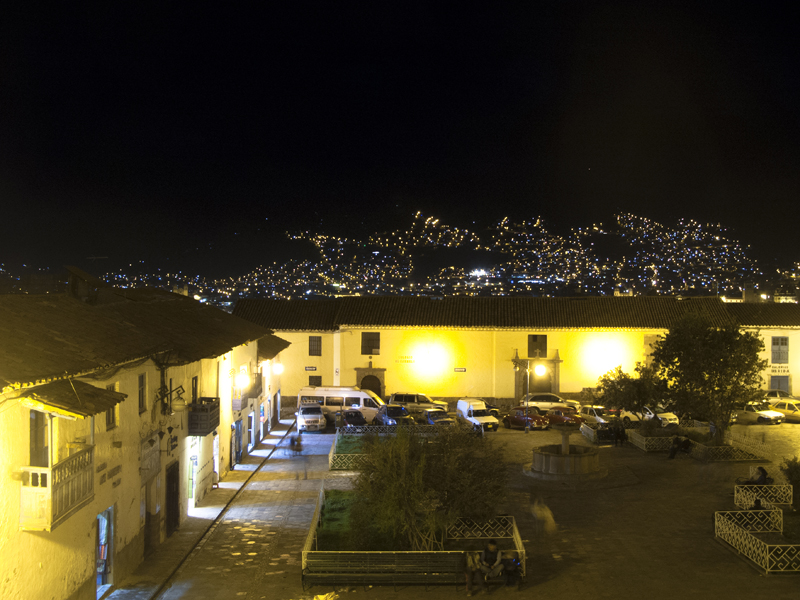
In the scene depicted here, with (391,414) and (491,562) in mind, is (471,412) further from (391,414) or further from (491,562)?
(491,562)

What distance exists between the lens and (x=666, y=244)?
137m

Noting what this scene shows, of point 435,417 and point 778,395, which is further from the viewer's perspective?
point 778,395

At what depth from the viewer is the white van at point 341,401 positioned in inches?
1352

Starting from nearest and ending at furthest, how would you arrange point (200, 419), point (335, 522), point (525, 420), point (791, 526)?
point (791, 526) < point (335, 522) < point (200, 419) < point (525, 420)

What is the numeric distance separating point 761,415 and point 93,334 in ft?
101

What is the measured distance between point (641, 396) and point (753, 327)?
13711 millimetres

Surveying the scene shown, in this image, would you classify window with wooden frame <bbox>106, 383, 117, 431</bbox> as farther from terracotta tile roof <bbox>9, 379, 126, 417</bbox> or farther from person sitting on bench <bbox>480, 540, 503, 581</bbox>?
person sitting on bench <bbox>480, 540, 503, 581</bbox>

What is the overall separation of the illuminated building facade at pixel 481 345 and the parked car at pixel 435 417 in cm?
529

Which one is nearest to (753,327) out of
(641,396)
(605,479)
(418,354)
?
(641,396)

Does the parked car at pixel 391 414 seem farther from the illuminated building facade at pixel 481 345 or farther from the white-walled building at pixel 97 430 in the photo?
the white-walled building at pixel 97 430

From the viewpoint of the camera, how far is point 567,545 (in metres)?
16.6

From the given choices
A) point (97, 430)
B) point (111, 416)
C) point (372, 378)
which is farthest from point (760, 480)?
point (372, 378)

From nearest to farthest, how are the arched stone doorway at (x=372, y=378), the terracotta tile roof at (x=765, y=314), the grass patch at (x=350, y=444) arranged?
the grass patch at (x=350, y=444) < the arched stone doorway at (x=372, y=378) < the terracotta tile roof at (x=765, y=314)

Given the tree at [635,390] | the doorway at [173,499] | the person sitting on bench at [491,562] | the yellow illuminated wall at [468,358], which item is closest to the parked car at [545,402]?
the yellow illuminated wall at [468,358]
